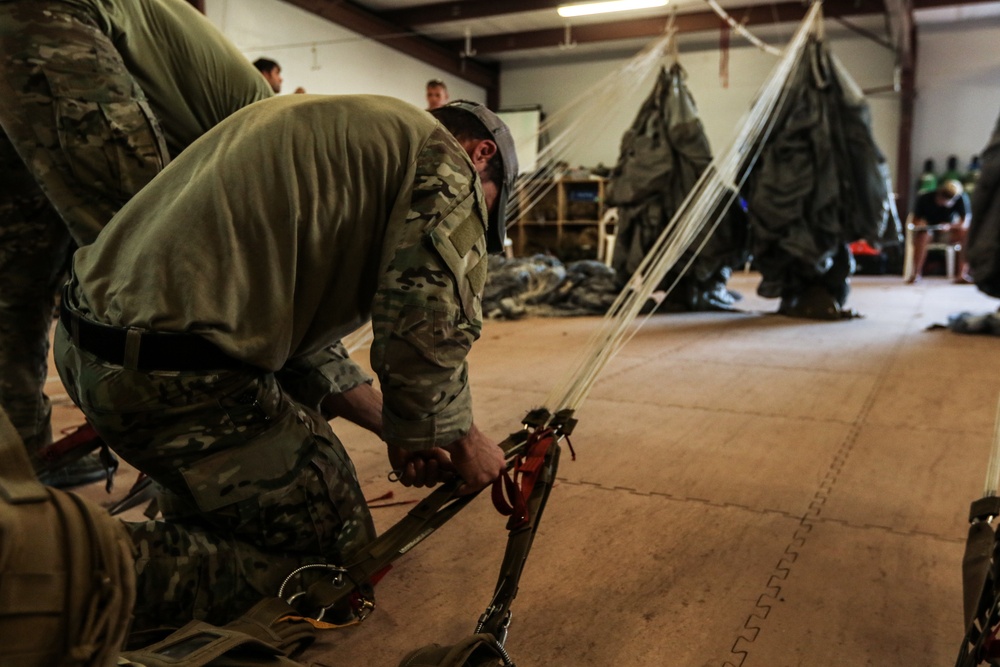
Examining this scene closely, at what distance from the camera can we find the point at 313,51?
1005 cm

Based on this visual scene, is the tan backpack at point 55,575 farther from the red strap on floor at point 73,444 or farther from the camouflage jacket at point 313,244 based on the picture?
the red strap on floor at point 73,444

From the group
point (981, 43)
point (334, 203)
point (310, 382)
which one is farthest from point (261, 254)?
point (981, 43)

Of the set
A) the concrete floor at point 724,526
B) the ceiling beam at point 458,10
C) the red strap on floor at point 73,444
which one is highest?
the ceiling beam at point 458,10

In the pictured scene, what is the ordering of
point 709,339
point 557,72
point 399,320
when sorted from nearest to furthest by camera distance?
1. point 399,320
2. point 709,339
3. point 557,72

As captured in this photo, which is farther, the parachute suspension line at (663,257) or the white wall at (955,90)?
the white wall at (955,90)

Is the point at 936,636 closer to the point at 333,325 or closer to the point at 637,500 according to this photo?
the point at 637,500

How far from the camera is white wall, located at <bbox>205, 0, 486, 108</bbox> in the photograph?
911 cm

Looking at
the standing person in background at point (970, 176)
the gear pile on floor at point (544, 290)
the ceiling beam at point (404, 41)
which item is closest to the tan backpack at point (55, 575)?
the gear pile on floor at point (544, 290)

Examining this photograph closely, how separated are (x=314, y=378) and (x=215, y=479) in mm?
506

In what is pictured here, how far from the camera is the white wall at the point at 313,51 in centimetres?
911

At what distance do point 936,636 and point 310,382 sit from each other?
4.42 feet

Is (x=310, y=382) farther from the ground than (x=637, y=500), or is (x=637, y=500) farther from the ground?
(x=310, y=382)

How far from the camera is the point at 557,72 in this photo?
46.1 feet

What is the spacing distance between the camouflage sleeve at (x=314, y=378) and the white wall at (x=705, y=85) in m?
10.3
